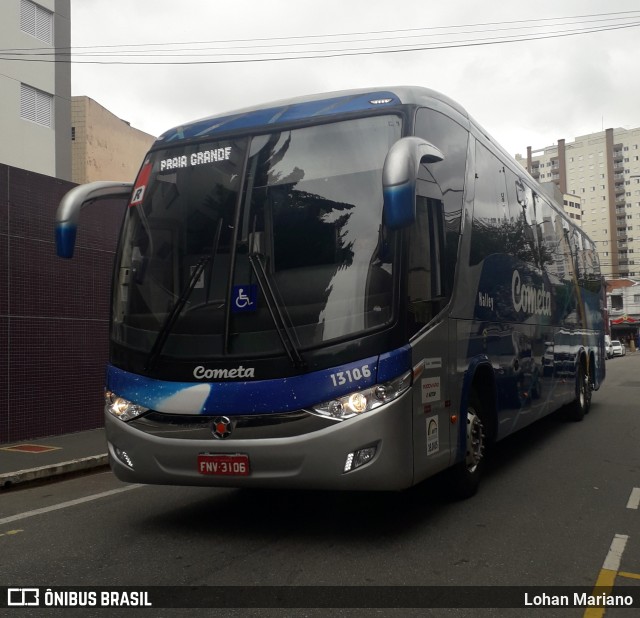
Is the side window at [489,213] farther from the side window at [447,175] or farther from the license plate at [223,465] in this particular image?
the license plate at [223,465]

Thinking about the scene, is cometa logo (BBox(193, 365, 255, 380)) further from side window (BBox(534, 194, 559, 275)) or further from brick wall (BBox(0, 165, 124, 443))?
brick wall (BBox(0, 165, 124, 443))

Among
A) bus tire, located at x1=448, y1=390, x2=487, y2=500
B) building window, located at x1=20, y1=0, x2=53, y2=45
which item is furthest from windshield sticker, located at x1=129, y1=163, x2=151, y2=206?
building window, located at x1=20, y1=0, x2=53, y2=45

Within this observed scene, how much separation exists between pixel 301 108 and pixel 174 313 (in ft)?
6.20

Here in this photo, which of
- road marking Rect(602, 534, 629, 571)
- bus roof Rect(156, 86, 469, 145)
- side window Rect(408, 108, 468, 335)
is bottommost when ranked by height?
road marking Rect(602, 534, 629, 571)

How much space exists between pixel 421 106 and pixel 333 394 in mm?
2428

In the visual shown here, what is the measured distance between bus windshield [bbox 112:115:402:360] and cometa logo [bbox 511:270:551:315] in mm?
3402

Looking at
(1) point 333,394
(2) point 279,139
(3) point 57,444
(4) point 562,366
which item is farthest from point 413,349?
(3) point 57,444

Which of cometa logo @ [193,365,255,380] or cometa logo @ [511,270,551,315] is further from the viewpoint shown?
cometa logo @ [511,270,551,315]

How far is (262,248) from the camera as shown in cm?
551

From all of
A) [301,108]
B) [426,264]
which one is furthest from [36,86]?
[426,264]

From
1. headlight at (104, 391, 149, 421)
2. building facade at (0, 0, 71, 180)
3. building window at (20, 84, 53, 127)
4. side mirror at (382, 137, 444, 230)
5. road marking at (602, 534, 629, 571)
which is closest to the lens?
side mirror at (382, 137, 444, 230)

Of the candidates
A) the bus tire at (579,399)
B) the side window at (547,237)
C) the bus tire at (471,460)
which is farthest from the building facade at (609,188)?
the bus tire at (471,460)

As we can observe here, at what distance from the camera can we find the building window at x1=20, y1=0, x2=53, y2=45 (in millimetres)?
30631

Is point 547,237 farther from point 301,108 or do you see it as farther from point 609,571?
point 609,571
